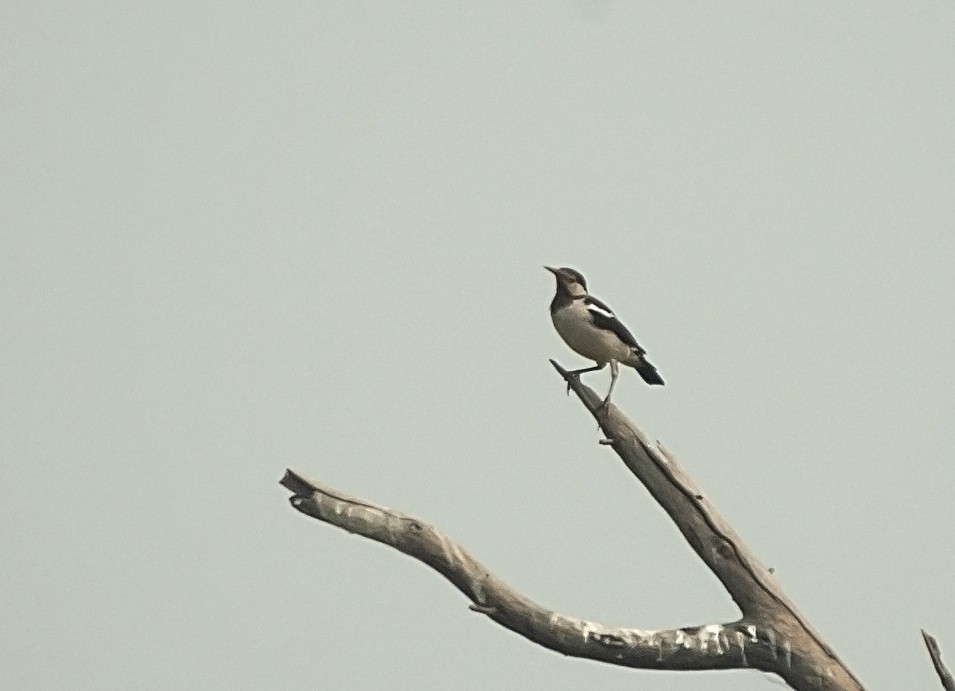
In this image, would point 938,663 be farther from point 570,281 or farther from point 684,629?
point 570,281

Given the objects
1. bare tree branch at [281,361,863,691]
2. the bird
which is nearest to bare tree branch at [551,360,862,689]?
bare tree branch at [281,361,863,691]

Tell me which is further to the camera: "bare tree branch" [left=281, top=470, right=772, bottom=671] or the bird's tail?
the bird's tail

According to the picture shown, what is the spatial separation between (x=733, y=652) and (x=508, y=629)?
37.1 inches

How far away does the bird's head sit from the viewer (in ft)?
27.1

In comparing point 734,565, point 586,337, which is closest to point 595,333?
point 586,337

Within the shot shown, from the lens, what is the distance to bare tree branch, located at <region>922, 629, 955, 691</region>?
6.25 meters

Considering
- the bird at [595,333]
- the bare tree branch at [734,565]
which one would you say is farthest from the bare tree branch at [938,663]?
the bird at [595,333]

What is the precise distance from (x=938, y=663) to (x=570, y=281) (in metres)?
2.92

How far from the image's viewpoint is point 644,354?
8156 millimetres

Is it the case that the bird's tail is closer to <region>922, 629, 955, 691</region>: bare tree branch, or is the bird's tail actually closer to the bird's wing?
the bird's wing

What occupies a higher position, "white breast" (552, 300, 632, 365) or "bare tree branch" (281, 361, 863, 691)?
"white breast" (552, 300, 632, 365)

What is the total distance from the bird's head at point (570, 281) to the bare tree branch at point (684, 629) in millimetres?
1815

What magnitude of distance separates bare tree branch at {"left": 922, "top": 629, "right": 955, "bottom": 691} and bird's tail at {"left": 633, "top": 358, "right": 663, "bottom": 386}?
2375mm

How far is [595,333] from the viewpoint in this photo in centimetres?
792
